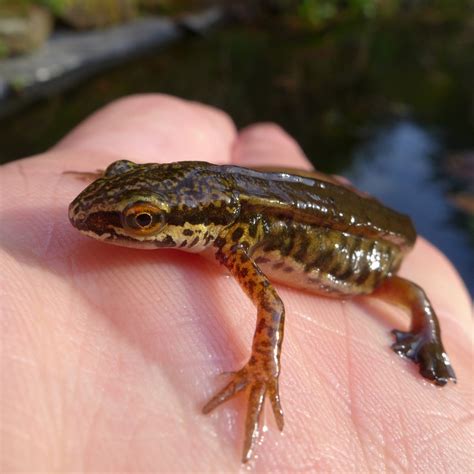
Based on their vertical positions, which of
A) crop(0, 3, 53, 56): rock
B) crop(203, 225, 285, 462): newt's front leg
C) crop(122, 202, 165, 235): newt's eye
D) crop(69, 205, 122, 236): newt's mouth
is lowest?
crop(0, 3, 53, 56): rock

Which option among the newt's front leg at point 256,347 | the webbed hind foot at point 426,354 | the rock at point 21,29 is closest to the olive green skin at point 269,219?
the newt's front leg at point 256,347

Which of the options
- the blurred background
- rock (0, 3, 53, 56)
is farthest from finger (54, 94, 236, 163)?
rock (0, 3, 53, 56)

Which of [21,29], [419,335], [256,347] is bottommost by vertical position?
[21,29]

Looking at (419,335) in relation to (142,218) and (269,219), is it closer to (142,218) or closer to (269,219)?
(269,219)

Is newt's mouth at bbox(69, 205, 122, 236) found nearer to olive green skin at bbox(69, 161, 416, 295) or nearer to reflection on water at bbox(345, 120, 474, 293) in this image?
olive green skin at bbox(69, 161, 416, 295)

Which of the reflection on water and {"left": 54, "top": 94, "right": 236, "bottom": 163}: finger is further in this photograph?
the reflection on water

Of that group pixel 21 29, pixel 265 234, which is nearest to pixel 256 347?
pixel 265 234
